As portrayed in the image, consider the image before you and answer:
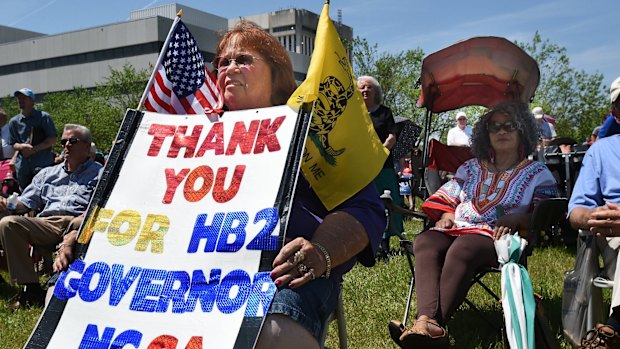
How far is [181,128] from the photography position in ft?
7.40

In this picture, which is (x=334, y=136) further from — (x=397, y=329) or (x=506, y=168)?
(x=506, y=168)

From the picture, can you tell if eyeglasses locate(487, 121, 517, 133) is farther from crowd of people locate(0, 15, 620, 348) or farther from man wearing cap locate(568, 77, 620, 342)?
man wearing cap locate(568, 77, 620, 342)

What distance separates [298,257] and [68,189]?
152 inches

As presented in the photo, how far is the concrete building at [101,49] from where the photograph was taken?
190ft

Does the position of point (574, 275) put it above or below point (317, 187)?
below

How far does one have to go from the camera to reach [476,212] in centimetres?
386

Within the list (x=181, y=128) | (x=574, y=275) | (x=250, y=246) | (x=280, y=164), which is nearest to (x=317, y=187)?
(x=280, y=164)

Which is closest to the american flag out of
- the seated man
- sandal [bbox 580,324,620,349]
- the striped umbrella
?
the striped umbrella

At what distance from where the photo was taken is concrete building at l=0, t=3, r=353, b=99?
58000 mm

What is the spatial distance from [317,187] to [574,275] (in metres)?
1.71

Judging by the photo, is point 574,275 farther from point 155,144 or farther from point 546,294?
point 155,144

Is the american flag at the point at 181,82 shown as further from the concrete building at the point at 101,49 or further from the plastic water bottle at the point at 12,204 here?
the concrete building at the point at 101,49

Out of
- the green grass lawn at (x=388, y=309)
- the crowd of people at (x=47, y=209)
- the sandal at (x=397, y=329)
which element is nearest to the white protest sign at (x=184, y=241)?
the sandal at (x=397, y=329)

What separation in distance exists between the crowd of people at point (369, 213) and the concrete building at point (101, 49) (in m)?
51.1
